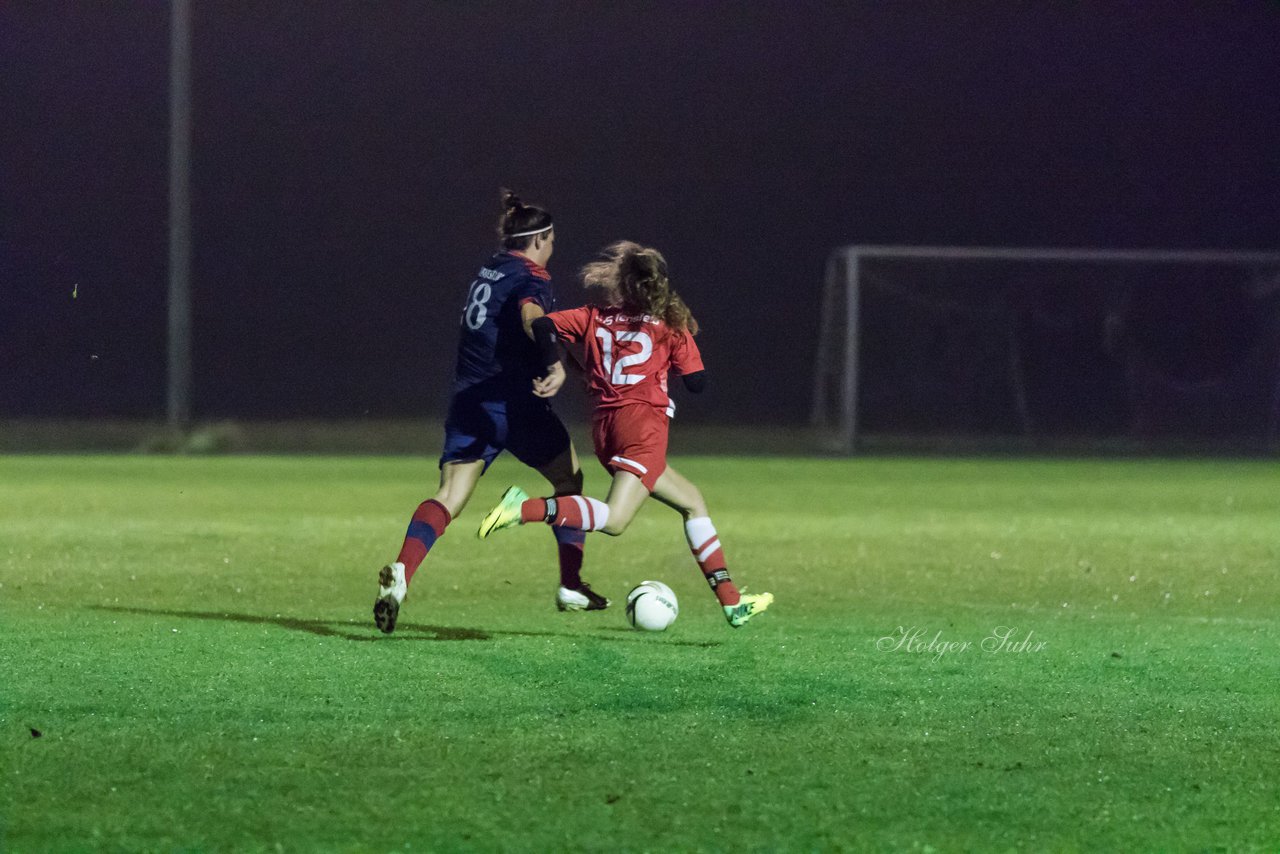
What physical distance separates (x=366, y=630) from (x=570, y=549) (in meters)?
1.06

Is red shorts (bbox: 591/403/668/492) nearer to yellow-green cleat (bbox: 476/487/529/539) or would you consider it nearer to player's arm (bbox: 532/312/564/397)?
player's arm (bbox: 532/312/564/397)

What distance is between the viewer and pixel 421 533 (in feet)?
23.6

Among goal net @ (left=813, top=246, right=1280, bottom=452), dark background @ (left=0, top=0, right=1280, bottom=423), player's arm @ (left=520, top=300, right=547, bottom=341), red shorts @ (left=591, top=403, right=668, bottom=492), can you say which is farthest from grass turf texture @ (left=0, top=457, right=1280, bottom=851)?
dark background @ (left=0, top=0, right=1280, bottom=423)

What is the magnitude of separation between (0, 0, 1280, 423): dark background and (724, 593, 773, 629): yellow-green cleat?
17544 mm

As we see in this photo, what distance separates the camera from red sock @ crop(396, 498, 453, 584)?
710 centimetres

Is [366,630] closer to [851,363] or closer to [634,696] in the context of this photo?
[634,696]

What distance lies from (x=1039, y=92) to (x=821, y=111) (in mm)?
3241

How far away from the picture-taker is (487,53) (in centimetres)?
2619

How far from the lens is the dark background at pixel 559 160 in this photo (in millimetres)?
25000

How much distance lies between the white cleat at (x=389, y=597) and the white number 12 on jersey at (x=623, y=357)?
116 centimetres

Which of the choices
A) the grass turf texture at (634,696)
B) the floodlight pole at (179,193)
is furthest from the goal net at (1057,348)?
the grass turf texture at (634,696)

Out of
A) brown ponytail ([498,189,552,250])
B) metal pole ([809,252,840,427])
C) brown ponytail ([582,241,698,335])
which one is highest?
brown ponytail ([498,189,552,250])

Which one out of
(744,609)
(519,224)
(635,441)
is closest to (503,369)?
(519,224)

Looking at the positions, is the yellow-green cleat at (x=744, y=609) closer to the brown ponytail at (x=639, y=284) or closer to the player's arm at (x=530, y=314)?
the brown ponytail at (x=639, y=284)
